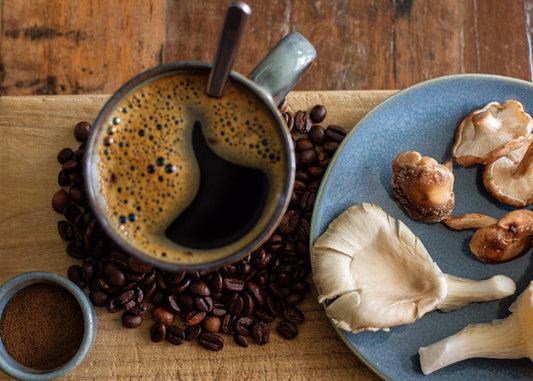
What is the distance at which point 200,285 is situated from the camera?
1.14 metres

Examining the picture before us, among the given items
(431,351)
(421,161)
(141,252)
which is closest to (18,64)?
(141,252)

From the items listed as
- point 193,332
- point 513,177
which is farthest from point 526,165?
point 193,332

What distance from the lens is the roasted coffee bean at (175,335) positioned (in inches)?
45.1

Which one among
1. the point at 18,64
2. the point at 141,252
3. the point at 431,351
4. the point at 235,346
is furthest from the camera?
the point at 18,64

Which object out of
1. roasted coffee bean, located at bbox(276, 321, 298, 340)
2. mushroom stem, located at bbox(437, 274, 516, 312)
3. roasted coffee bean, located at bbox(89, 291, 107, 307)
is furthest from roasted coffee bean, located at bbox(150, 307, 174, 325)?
mushroom stem, located at bbox(437, 274, 516, 312)

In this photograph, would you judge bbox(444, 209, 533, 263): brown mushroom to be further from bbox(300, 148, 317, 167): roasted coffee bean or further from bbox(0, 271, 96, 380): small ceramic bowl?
bbox(0, 271, 96, 380): small ceramic bowl

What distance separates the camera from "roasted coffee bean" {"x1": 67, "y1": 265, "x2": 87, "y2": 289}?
116cm

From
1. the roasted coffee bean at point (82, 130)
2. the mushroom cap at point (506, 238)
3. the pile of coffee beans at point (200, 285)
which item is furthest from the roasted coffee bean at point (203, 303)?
the mushroom cap at point (506, 238)

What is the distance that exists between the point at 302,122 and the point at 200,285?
44cm

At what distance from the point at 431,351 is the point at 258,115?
602 millimetres

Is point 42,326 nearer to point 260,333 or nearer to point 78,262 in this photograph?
point 78,262

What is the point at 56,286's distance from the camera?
1087 millimetres

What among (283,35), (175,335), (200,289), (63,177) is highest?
(283,35)

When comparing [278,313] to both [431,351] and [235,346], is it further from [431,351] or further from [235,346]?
[431,351]
